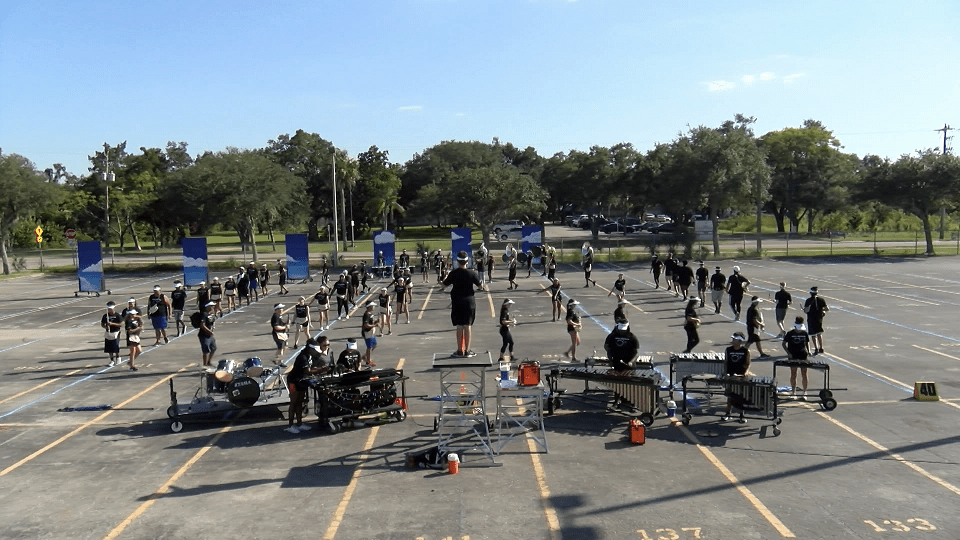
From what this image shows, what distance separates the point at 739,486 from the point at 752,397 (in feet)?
9.48

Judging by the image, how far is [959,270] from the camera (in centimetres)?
3916

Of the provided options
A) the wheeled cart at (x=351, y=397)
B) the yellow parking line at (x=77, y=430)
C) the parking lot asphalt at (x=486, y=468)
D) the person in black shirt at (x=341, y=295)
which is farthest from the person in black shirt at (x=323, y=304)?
the wheeled cart at (x=351, y=397)

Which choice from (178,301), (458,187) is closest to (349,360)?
(178,301)

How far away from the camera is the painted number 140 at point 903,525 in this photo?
27.5 feet

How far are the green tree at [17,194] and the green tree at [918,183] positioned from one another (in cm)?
5428

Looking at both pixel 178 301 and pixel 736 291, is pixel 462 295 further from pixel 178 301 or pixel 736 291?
pixel 736 291

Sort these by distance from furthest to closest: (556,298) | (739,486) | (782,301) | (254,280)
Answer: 1. (254,280)
2. (556,298)
3. (782,301)
4. (739,486)

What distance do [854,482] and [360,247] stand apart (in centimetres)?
6032

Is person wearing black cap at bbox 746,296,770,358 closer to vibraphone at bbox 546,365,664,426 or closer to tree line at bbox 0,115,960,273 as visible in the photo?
vibraphone at bbox 546,365,664,426

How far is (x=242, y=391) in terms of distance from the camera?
42.6 ft

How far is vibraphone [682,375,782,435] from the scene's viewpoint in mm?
12195

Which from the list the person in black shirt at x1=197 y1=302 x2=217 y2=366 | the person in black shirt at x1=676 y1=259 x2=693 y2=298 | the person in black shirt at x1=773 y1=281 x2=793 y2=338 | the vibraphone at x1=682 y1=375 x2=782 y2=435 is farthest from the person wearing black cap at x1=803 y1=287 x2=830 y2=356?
the person in black shirt at x1=197 y1=302 x2=217 y2=366

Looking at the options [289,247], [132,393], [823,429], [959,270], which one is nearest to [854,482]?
[823,429]

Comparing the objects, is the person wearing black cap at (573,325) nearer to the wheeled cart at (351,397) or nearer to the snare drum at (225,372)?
the wheeled cart at (351,397)
